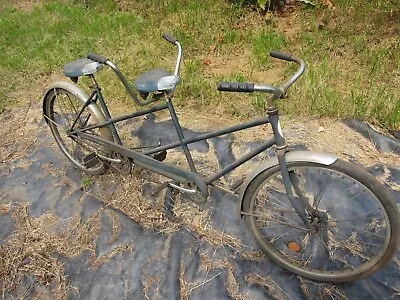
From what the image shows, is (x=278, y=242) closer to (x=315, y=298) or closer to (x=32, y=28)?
(x=315, y=298)

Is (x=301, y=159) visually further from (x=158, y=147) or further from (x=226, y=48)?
(x=226, y=48)

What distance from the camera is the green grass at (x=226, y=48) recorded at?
172 inches

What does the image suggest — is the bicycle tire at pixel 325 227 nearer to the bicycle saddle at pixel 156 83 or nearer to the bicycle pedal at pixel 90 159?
the bicycle saddle at pixel 156 83

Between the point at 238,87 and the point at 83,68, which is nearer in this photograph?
the point at 238,87

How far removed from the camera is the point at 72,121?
3494 mm

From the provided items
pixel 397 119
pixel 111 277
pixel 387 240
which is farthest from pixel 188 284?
pixel 397 119

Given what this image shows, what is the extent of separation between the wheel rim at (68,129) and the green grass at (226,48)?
33.9 inches

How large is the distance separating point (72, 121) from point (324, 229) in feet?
7.39

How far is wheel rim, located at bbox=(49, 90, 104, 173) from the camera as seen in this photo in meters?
3.41

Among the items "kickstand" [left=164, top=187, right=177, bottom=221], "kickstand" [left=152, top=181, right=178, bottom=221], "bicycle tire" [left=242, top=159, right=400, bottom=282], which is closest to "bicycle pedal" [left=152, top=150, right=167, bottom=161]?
"kickstand" [left=152, top=181, right=178, bottom=221]

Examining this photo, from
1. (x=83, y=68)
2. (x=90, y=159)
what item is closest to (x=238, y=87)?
(x=83, y=68)

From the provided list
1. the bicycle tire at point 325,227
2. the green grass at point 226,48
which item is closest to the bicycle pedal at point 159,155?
the bicycle tire at point 325,227

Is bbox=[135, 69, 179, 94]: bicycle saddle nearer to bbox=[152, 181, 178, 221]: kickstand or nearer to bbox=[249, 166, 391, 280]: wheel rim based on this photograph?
bbox=[152, 181, 178, 221]: kickstand

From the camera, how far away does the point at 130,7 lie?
6969mm
